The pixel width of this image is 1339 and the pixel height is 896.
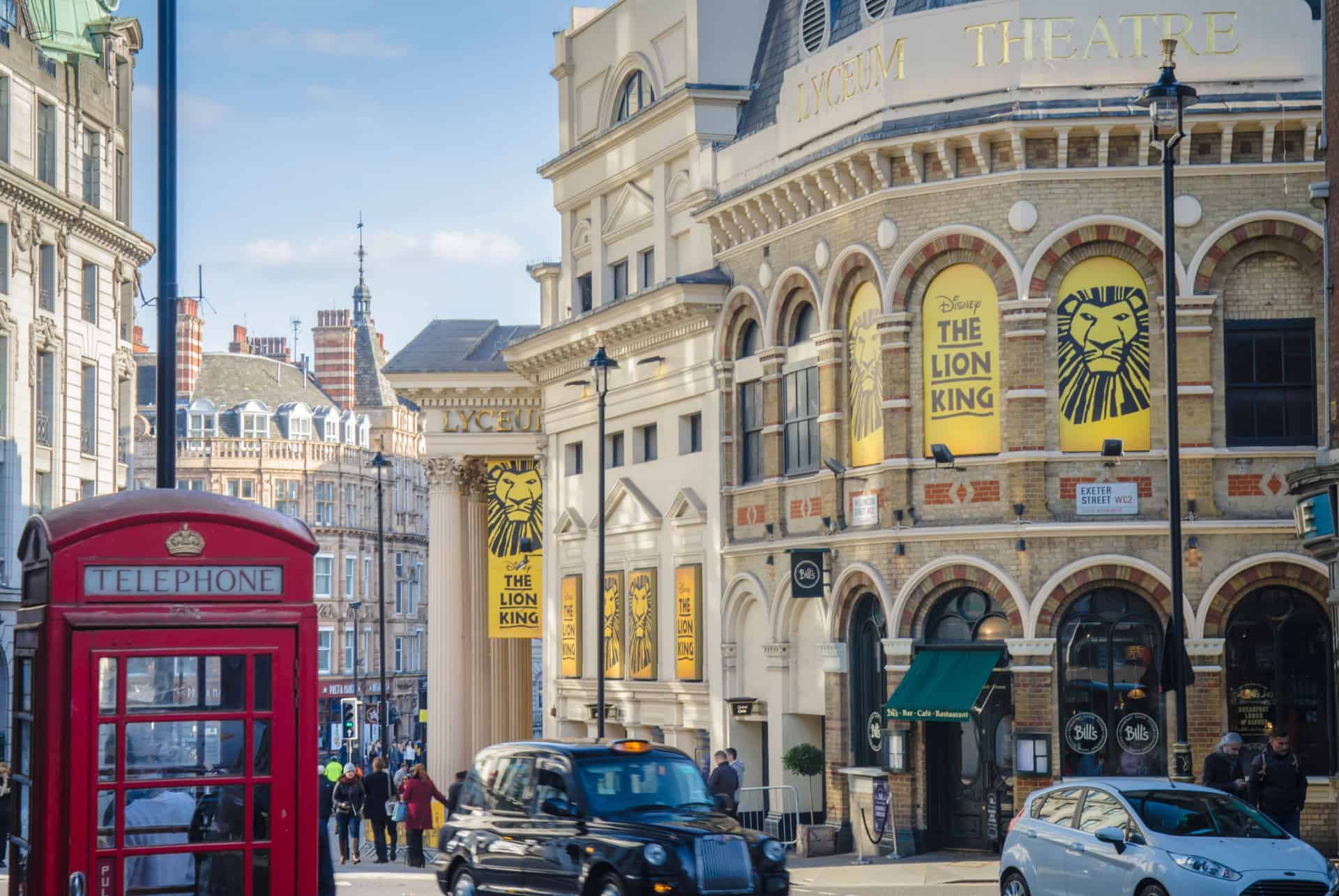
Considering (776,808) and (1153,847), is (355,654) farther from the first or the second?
(1153,847)

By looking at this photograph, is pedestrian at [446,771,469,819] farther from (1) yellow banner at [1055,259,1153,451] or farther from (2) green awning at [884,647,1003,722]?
(1) yellow banner at [1055,259,1153,451]

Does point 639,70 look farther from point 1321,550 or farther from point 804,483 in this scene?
point 1321,550

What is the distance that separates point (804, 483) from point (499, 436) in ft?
57.6

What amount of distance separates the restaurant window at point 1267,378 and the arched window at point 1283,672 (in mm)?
2386

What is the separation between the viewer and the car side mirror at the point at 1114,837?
19.5m

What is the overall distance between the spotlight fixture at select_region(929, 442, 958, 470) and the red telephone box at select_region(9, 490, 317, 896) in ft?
65.3

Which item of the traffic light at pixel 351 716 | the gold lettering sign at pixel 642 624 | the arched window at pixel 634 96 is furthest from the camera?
the traffic light at pixel 351 716

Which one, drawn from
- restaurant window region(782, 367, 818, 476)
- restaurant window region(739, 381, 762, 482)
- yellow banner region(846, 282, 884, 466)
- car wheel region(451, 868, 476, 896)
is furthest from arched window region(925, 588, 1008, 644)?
car wheel region(451, 868, 476, 896)

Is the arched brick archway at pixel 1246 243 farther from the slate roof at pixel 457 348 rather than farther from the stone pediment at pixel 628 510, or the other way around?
the slate roof at pixel 457 348

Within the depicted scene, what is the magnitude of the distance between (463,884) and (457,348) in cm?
3321

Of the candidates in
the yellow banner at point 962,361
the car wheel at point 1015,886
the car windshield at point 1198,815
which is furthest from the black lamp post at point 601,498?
the car windshield at point 1198,815

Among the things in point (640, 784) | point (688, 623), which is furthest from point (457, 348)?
point (640, 784)

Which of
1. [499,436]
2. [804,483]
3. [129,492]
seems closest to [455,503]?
[499,436]

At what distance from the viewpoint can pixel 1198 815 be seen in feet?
65.4
